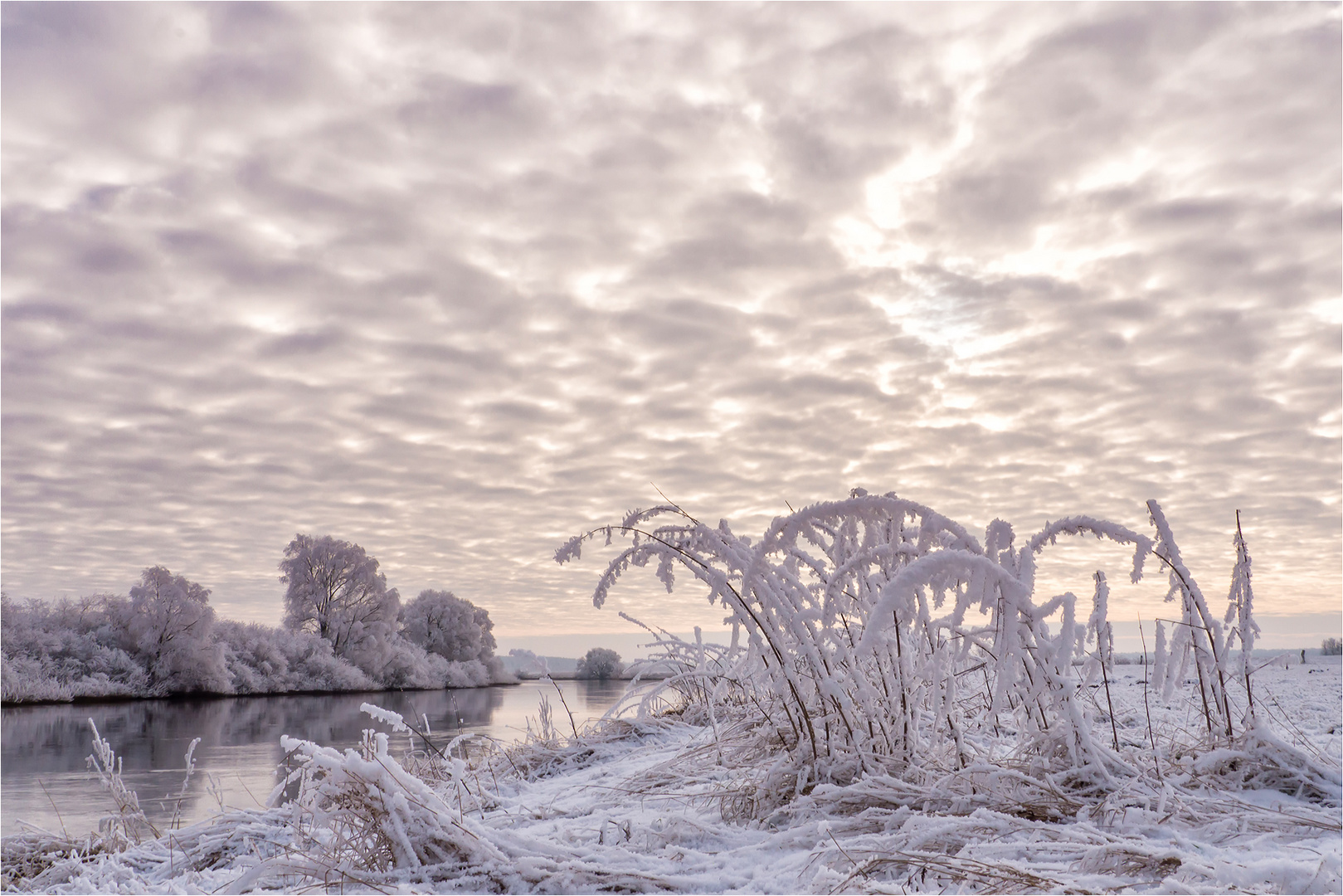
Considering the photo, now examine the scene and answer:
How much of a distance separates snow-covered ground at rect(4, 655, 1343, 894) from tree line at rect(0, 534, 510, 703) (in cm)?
2675

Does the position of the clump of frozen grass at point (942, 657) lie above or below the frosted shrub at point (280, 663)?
above

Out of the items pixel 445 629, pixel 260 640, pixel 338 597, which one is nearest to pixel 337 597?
pixel 338 597

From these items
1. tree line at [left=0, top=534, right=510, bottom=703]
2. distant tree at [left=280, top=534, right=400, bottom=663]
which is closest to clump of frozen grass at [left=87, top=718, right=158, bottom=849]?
tree line at [left=0, top=534, right=510, bottom=703]

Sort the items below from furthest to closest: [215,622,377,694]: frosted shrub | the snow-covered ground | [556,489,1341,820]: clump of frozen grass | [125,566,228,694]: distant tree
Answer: [215,622,377,694]: frosted shrub → [125,566,228,694]: distant tree → [556,489,1341,820]: clump of frozen grass → the snow-covered ground

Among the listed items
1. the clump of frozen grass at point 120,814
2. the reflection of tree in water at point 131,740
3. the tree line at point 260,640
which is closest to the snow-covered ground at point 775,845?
the clump of frozen grass at point 120,814

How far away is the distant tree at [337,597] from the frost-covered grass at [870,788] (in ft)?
102

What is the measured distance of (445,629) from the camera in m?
39.4

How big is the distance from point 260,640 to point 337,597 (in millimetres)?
4681

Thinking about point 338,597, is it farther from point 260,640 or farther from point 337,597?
point 260,640

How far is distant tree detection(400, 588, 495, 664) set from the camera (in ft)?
128

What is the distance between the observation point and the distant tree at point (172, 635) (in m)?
26.0

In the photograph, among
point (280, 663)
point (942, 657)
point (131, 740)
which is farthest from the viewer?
point (280, 663)

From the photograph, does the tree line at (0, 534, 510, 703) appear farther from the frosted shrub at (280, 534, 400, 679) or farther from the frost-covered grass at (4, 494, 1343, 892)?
the frost-covered grass at (4, 494, 1343, 892)

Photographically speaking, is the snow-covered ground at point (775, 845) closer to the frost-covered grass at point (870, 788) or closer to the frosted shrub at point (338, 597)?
the frost-covered grass at point (870, 788)
